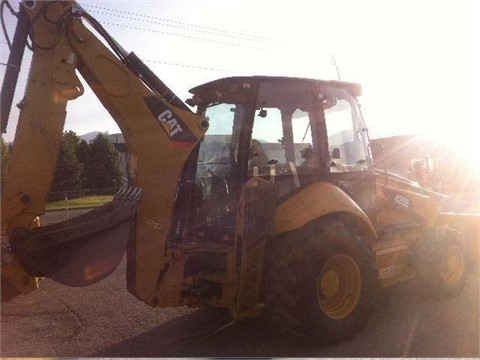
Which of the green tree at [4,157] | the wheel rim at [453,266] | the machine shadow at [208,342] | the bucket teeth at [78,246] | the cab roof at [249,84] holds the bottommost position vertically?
the machine shadow at [208,342]

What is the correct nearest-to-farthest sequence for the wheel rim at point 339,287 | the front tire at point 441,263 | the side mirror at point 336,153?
the wheel rim at point 339,287 < the side mirror at point 336,153 < the front tire at point 441,263

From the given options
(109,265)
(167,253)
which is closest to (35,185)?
(109,265)

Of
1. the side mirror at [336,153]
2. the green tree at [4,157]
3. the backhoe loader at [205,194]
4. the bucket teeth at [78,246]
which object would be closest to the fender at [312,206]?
the backhoe loader at [205,194]

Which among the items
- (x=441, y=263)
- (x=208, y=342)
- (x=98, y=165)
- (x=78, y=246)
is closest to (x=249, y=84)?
(x=78, y=246)

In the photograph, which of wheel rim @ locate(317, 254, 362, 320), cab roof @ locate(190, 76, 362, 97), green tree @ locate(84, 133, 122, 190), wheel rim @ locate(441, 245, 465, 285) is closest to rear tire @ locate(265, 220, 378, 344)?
wheel rim @ locate(317, 254, 362, 320)

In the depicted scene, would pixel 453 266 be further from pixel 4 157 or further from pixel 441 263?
pixel 4 157

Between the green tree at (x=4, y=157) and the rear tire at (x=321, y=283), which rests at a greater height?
the green tree at (x=4, y=157)

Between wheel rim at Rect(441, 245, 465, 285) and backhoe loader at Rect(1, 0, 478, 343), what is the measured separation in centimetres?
97

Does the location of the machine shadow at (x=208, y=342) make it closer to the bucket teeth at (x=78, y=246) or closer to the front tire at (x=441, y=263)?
the bucket teeth at (x=78, y=246)

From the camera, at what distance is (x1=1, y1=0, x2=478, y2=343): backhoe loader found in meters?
3.23

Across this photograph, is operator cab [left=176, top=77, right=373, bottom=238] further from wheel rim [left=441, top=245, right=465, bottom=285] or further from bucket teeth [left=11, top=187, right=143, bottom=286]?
wheel rim [left=441, top=245, right=465, bottom=285]

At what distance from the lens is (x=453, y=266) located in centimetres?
517

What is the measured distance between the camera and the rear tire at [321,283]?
11.6ft

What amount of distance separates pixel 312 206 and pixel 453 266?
244 centimetres
